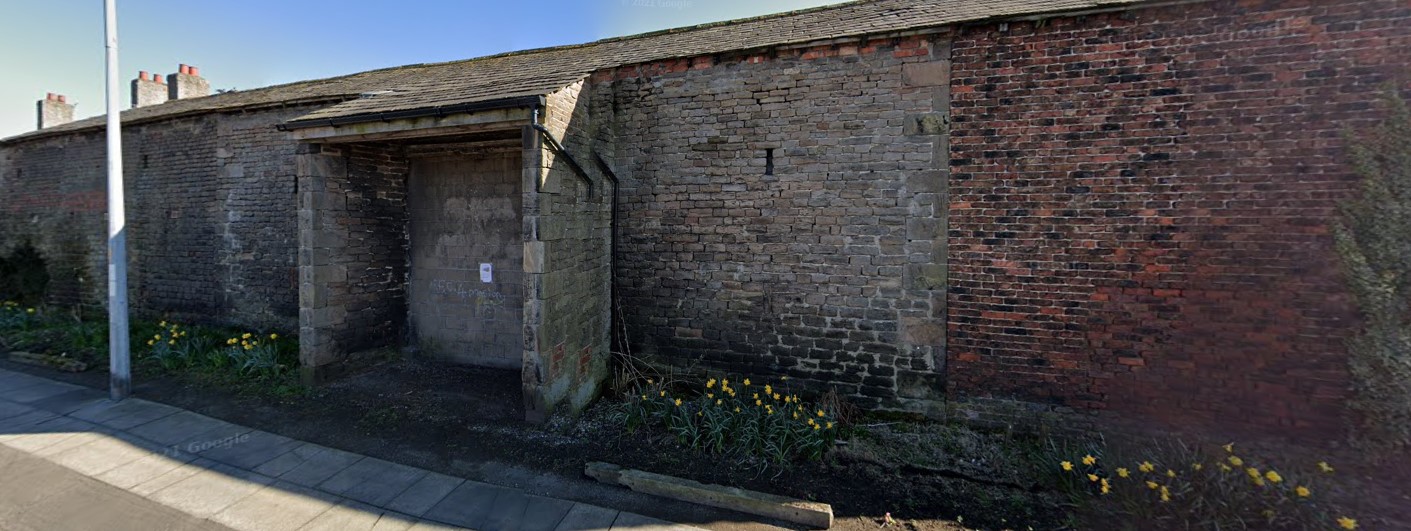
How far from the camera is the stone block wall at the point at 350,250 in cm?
645

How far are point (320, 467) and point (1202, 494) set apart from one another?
24.5 feet

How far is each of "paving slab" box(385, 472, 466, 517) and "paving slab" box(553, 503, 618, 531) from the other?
3.81 ft

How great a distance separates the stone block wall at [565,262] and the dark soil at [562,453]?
0.53 metres

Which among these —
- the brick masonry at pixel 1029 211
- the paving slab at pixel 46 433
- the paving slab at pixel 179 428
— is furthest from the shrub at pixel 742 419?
the paving slab at pixel 46 433

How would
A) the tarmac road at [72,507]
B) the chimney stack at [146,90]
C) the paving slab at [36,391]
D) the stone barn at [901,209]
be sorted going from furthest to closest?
the chimney stack at [146,90]
the paving slab at [36,391]
the stone barn at [901,209]
the tarmac road at [72,507]

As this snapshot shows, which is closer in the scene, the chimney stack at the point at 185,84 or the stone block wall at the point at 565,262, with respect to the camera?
the stone block wall at the point at 565,262

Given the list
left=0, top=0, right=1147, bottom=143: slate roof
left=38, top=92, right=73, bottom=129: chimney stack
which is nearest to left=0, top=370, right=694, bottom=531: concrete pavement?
left=0, top=0, right=1147, bottom=143: slate roof

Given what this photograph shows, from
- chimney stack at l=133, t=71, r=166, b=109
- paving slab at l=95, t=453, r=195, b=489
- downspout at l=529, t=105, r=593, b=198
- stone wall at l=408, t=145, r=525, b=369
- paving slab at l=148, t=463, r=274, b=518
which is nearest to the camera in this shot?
paving slab at l=148, t=463, r=274, b=518

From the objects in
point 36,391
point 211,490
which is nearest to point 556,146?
point 211,490

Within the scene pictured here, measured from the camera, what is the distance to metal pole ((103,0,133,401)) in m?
6.21

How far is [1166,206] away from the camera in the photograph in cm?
484

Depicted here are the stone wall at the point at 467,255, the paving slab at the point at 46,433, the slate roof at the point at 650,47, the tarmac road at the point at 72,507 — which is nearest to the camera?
the tarmac road at the point at 72,507

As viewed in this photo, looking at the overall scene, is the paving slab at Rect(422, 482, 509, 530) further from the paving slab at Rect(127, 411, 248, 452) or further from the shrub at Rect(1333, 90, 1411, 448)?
the shrub at Rect(1333, 90, 1411, 448)

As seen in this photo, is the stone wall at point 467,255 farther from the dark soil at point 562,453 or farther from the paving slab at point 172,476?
the paving slab at point 172,476
